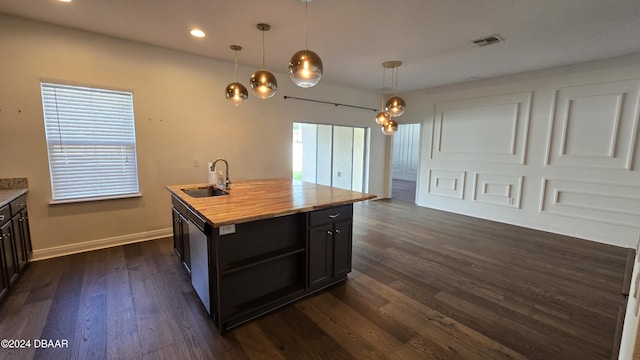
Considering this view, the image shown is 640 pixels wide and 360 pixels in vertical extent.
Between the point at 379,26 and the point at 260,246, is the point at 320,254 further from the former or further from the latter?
the point at 379,26

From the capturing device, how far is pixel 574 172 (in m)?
4.35

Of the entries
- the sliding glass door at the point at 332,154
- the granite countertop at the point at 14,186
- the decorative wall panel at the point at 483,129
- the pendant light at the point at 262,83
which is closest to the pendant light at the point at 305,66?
the pendant light at the point at 262,83

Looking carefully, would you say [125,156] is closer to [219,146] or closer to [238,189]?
[219,146]

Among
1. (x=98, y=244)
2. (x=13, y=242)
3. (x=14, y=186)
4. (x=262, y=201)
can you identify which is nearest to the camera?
(x=262, y=201)

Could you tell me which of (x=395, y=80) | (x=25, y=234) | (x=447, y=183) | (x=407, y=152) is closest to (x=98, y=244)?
(x=25, y=234)

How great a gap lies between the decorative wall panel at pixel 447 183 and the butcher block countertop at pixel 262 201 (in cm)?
381

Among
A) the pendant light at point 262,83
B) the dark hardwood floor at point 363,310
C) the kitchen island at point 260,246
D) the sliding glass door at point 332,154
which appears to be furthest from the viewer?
the sliding glass door at point 332,154

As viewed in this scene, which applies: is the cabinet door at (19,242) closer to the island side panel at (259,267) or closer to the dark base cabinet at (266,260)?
the dark base cabinet at (266,260)

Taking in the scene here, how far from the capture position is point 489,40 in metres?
3.33

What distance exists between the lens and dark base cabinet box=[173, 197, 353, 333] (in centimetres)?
209

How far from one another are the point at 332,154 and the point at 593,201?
4677 mm

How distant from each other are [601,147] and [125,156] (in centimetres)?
690

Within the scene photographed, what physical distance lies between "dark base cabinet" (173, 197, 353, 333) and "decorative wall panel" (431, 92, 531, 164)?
399cm

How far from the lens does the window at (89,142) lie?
325cm
